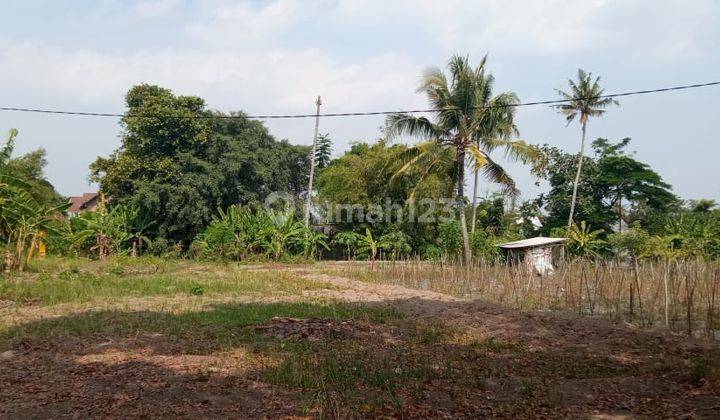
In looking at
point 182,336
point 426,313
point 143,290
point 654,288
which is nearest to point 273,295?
point 143,290

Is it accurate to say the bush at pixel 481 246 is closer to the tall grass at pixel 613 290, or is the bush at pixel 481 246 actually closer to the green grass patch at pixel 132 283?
the tall grass at pixel 613 290

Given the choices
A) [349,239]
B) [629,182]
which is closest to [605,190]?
[629,182]

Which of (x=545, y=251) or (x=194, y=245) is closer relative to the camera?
(x=545, y=251)

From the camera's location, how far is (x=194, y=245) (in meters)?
22.5

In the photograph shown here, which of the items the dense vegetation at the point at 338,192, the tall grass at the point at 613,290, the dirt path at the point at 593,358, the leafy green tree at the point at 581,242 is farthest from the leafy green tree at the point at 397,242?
the dirt path at the point at 593,358

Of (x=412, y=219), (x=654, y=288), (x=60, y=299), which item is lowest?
(x=60, y=299)

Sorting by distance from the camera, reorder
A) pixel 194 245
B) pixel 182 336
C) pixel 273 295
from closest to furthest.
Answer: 1. pixel 182 336
2. pixel 273 295
3. pixel 194 245

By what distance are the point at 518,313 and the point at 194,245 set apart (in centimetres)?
1610

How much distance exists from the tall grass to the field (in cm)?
10

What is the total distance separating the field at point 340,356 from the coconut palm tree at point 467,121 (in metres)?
7.79

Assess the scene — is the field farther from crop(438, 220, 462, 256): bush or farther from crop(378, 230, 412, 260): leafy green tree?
crop(438, 220, 462, 256): bush

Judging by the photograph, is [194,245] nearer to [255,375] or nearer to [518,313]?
[518,313]

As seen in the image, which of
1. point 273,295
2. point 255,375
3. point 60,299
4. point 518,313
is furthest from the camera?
point 273,295

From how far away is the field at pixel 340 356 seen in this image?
4914 mm
